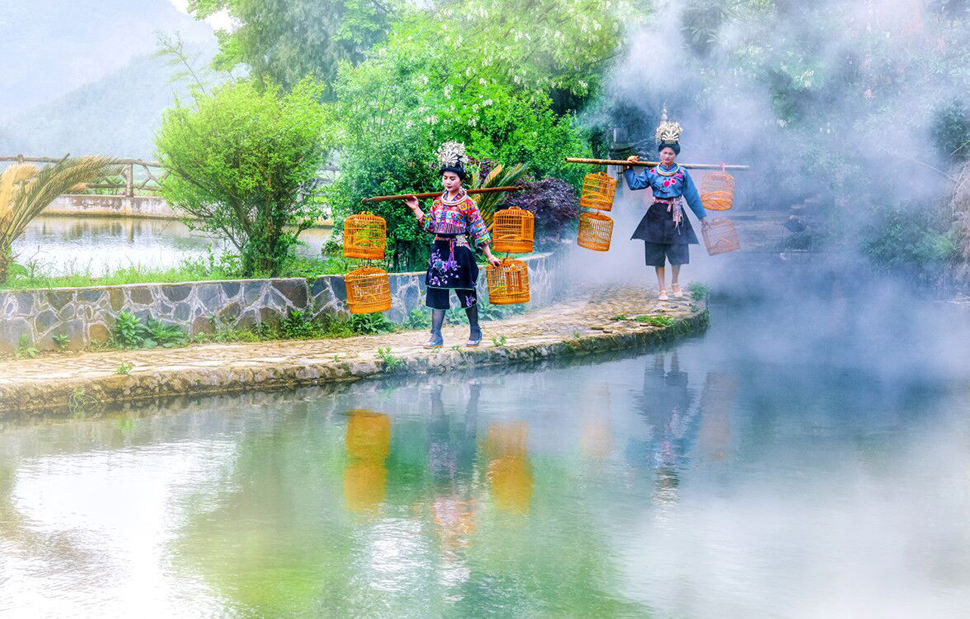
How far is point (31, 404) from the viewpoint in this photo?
949cm

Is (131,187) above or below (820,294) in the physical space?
above

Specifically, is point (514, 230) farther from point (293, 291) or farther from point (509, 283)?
point (293, 291)

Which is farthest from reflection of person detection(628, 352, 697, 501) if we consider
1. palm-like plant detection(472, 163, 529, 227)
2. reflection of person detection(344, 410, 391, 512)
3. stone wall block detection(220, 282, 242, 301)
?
stone wall block detection(220, 282, 242, 301)

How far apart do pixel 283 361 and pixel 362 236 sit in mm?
1983

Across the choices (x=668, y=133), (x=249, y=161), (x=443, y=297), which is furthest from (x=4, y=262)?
(x=668, y=133)

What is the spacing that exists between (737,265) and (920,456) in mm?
18733

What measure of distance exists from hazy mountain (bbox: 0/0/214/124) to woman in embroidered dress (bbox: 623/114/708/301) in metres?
87.2

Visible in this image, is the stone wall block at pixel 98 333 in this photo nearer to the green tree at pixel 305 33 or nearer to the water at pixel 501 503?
the water at pixel 501 503

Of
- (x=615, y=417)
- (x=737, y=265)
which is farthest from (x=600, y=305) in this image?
(x=737, y=265)

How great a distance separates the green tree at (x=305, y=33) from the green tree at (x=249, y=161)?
1009 inches

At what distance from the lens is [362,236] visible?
12.5 metres

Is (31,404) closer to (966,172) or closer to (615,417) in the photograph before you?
(615,417)

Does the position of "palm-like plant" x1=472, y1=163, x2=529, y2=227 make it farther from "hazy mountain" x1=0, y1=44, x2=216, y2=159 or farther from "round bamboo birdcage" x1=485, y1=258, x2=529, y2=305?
"hazy mountain" x1=0, y1=44, x2=216, y2=159

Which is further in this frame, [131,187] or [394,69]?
[131,187]
